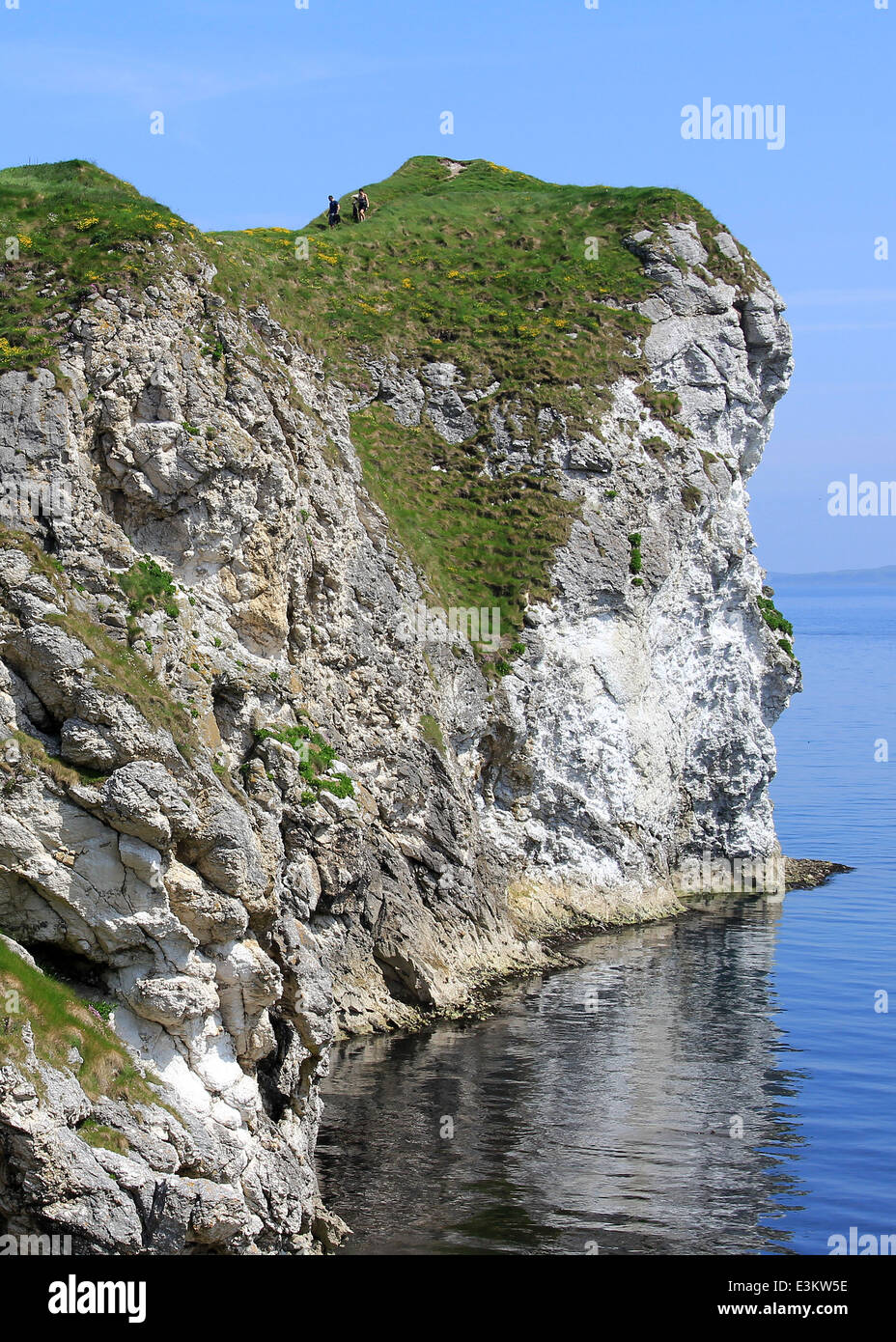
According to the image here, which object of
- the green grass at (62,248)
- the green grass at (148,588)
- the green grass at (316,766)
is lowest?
the green grass at (316,766)

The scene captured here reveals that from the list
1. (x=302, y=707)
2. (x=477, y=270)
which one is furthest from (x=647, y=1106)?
(x=477, y=270)

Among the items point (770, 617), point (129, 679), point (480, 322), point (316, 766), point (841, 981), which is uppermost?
point (480, 322)

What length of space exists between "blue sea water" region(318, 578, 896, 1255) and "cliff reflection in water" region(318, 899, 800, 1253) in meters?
0.07

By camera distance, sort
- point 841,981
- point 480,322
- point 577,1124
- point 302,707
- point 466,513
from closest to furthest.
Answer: point 577,1124, point 302,707, point 841,981, point 466,513, point 480,322

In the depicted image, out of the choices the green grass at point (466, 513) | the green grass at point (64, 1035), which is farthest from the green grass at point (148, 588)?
the green grass at point (466, 513)

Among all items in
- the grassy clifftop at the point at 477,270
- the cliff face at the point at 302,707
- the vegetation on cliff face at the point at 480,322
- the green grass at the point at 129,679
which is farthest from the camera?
the grassy clifftop at the point at 477,270

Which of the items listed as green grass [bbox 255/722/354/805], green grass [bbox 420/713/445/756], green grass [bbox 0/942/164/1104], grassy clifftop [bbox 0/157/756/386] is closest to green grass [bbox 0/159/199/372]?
grassy clifftop [bbox 0/157/756/386]

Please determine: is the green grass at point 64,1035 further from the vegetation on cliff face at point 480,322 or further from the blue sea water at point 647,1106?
the vegetation on cliff face at point 480,322

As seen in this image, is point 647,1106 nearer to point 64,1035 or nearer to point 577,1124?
point 577,1124

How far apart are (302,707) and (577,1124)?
1486cm

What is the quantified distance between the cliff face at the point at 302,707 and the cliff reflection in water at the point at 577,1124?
2784mm

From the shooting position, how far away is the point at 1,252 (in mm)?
37219

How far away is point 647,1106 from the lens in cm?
3909

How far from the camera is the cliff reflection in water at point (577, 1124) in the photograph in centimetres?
3084
